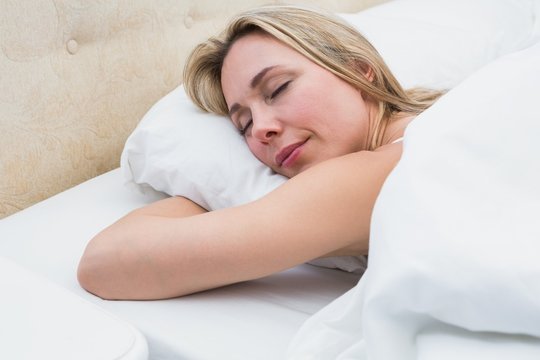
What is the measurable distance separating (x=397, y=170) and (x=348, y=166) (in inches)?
8.5

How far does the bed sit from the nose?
0.07 meters

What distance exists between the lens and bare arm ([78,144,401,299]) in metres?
0.87

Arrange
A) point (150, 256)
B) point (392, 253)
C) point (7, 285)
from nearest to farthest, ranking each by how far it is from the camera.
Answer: point (392, 253) < point (7, 285) < point (150, 256)

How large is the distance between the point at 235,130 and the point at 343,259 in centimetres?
36

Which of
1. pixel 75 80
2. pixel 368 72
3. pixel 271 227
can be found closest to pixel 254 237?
pixel 271 227

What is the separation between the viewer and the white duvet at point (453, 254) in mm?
601

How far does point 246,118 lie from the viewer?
1190mm

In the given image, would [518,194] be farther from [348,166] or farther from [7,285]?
[7,285]

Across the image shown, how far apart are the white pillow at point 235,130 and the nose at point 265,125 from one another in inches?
2.8

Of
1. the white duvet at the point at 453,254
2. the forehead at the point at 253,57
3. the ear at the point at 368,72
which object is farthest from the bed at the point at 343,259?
the ear at the point at 368,72

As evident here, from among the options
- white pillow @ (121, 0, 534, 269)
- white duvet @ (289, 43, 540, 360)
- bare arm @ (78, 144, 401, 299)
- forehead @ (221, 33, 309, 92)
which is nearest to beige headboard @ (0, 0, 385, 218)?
white pillow @ (121, 0, 534, 269)

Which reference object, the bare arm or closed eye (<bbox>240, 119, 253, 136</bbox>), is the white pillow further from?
the bare arm

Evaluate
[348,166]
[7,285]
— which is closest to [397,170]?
[348,166]

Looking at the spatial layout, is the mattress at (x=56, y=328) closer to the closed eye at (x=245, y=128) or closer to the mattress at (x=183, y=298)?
the mattress at (x=183, y=298)
